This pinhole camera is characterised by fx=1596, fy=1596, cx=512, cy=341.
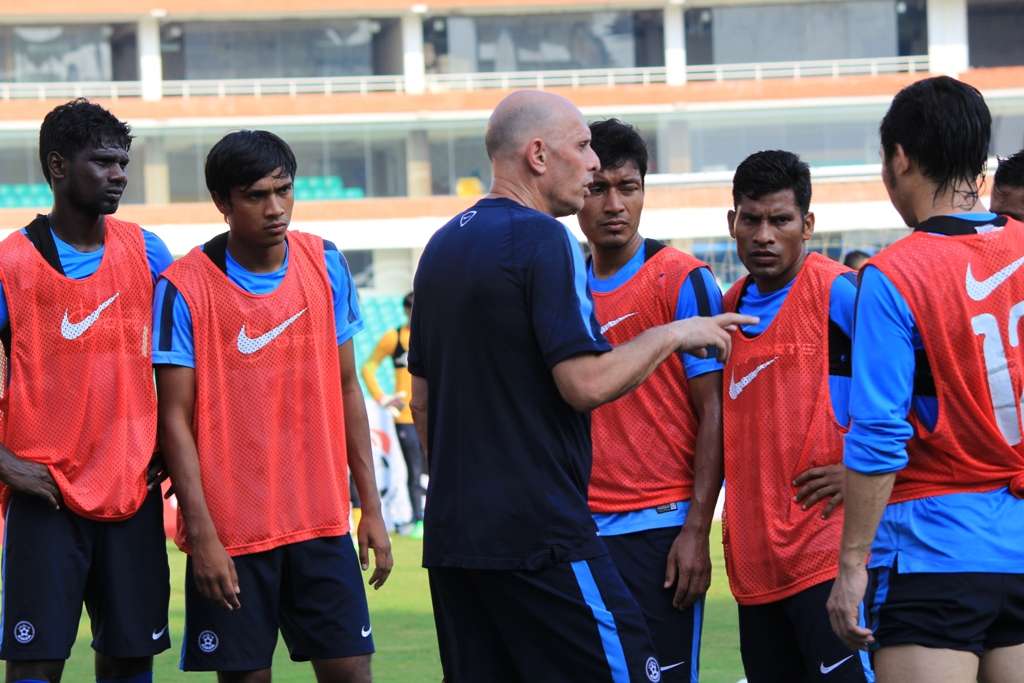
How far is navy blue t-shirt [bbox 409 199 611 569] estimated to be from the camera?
3984mm

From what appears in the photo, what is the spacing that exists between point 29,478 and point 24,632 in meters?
0.50

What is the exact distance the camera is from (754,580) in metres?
5.05

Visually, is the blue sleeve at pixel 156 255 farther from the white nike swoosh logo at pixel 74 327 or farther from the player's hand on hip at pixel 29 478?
the player's hand on hip at pixel 29 478

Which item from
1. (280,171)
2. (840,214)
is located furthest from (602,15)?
(280,171)

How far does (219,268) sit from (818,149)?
44.4m

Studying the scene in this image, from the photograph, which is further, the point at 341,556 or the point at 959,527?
the point at 341,556

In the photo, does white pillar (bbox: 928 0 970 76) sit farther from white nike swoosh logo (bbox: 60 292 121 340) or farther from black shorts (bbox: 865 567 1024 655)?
black shorts (bbox: 865 567 1024 655)

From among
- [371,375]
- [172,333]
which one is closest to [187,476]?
[172,333]

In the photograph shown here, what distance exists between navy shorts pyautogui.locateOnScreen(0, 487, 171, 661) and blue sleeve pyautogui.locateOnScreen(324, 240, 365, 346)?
91cm

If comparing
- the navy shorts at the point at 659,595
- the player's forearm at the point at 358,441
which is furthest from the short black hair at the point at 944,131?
the player's forearm at the point at 358,441

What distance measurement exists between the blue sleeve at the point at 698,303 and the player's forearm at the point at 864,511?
4.44 ft

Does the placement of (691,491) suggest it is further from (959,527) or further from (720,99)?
(720,99)

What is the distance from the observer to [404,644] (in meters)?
9.12

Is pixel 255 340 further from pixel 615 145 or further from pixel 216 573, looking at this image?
pixel 615 145
